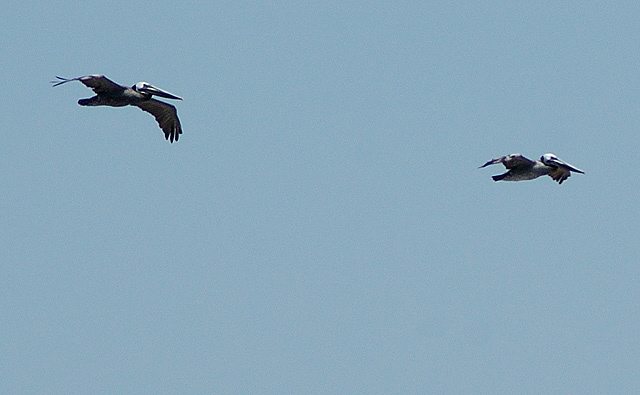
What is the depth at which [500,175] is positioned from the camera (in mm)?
56531

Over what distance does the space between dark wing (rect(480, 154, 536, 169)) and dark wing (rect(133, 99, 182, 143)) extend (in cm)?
1118

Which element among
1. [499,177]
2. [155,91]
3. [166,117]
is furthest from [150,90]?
[499,177]

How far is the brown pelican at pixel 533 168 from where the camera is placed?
5565 centimetres

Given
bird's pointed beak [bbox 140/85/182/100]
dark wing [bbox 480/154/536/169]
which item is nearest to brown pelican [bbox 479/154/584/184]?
dark wing [bbox 480/154/536/169]

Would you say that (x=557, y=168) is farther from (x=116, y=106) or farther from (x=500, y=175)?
(x=116, y=106)

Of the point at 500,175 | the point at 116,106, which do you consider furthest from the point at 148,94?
the point at 500,175

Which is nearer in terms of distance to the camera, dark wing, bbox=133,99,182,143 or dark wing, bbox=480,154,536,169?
dark wing, bbox=480,154,536,169

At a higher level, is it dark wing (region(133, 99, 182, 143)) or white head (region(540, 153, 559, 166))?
dark wing (region(133, 99, 182, 143))

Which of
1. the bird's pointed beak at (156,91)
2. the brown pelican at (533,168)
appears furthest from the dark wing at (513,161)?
the bird's pointed beak at (156,91)

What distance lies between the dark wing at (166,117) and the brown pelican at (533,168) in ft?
36.7

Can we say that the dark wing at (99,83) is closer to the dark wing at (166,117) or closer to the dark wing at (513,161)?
the dark wing at (166,117)

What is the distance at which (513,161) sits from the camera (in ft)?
183

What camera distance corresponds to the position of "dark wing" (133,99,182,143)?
5659 centimetres

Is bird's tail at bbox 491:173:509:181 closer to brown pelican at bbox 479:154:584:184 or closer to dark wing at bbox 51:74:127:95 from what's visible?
brown pelican at bbox 479:154:584:184
